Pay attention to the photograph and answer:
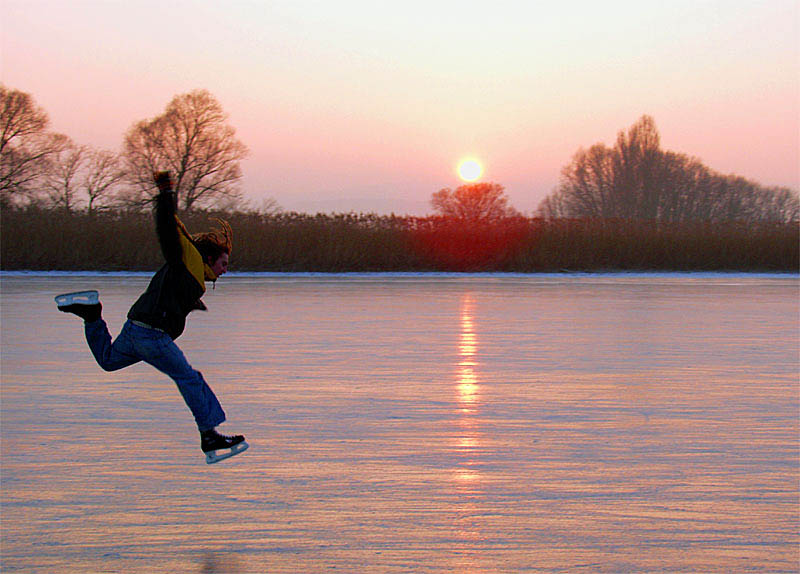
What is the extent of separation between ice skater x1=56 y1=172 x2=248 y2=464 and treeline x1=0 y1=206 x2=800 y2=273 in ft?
93.3

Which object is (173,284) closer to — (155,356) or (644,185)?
(155,356)

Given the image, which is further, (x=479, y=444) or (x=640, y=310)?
(x=640, y=310)

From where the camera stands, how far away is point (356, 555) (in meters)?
3.67

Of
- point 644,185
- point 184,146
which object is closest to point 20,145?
point 184,146

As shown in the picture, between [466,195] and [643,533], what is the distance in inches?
2370

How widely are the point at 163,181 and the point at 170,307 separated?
63cm

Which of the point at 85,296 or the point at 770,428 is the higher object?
the point at 85,296

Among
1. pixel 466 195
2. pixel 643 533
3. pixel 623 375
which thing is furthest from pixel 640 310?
pixel 466 195

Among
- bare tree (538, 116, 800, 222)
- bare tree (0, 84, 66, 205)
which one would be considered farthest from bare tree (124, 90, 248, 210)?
bare tree (538, 116, 800, 222)

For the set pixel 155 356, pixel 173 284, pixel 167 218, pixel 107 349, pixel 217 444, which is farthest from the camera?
pixel 217 444

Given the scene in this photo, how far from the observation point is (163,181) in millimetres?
4332

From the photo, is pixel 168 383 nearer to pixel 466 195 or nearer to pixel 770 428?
pixel 770 428

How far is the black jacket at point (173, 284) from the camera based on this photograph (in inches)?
171

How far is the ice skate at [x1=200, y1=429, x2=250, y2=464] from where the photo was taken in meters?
4.77
